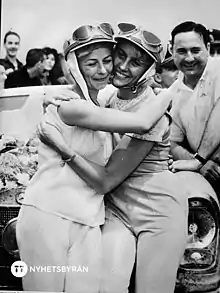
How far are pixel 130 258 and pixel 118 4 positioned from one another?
112cm

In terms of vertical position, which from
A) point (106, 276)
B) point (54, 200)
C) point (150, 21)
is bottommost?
point (106, 276)

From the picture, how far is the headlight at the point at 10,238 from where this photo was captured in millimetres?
2123

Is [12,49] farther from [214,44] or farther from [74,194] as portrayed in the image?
[214,44]

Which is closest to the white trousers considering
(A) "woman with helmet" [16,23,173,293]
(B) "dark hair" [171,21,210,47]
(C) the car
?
(A) "woman with helmet" [16,23,173,293]

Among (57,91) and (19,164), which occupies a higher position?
(57,91)

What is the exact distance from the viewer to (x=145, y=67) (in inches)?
82.2

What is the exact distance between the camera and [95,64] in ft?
6.82

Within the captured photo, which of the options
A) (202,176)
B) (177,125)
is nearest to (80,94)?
(177,125)

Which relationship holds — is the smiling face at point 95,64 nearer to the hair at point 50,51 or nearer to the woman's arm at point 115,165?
the hair at point 50,51

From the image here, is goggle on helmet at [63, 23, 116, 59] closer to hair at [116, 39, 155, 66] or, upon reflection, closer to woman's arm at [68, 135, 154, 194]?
hair at [116, 39, 155, 66]

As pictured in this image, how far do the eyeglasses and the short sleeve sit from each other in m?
0.30

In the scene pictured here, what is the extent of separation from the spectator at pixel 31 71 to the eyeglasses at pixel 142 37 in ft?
1.25

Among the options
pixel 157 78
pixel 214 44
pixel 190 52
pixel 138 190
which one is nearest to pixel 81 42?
pixel 157 78

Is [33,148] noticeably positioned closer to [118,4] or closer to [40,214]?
[40,214]
